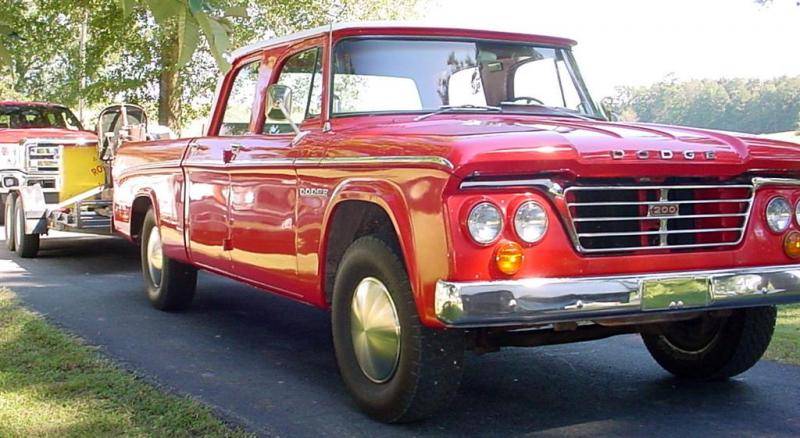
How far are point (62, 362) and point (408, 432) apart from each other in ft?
7.81

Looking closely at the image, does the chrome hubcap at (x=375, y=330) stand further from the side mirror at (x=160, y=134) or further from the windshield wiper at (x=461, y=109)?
the side mirror at (x=160, y=134)

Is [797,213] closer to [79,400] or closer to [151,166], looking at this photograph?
[79,400]

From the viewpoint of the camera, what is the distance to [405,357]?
423cm

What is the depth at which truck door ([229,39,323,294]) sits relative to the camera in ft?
17.5

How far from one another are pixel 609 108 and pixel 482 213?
263 cm

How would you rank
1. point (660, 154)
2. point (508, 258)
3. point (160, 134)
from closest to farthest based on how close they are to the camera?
point (508, 258), point (660, 154), point (160, 134)

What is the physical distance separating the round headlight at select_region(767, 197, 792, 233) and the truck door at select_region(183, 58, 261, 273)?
3074 mm

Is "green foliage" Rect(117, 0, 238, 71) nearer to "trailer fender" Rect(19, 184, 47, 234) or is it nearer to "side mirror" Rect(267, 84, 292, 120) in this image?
"side mirror" Rect(267, 84, 292, 120)

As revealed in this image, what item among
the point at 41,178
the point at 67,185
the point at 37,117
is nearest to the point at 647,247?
the point at 67,185

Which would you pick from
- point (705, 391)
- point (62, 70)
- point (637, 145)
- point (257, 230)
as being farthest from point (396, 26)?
point (62, 70)

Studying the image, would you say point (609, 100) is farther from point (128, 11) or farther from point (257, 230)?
point (128, 11)

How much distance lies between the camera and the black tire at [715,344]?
16.4 feet

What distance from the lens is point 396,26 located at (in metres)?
5.52

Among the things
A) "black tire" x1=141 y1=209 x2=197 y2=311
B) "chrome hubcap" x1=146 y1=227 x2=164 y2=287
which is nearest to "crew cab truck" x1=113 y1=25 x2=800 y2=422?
"black tire" x1=141 y1=209 x2=197 y2=311
